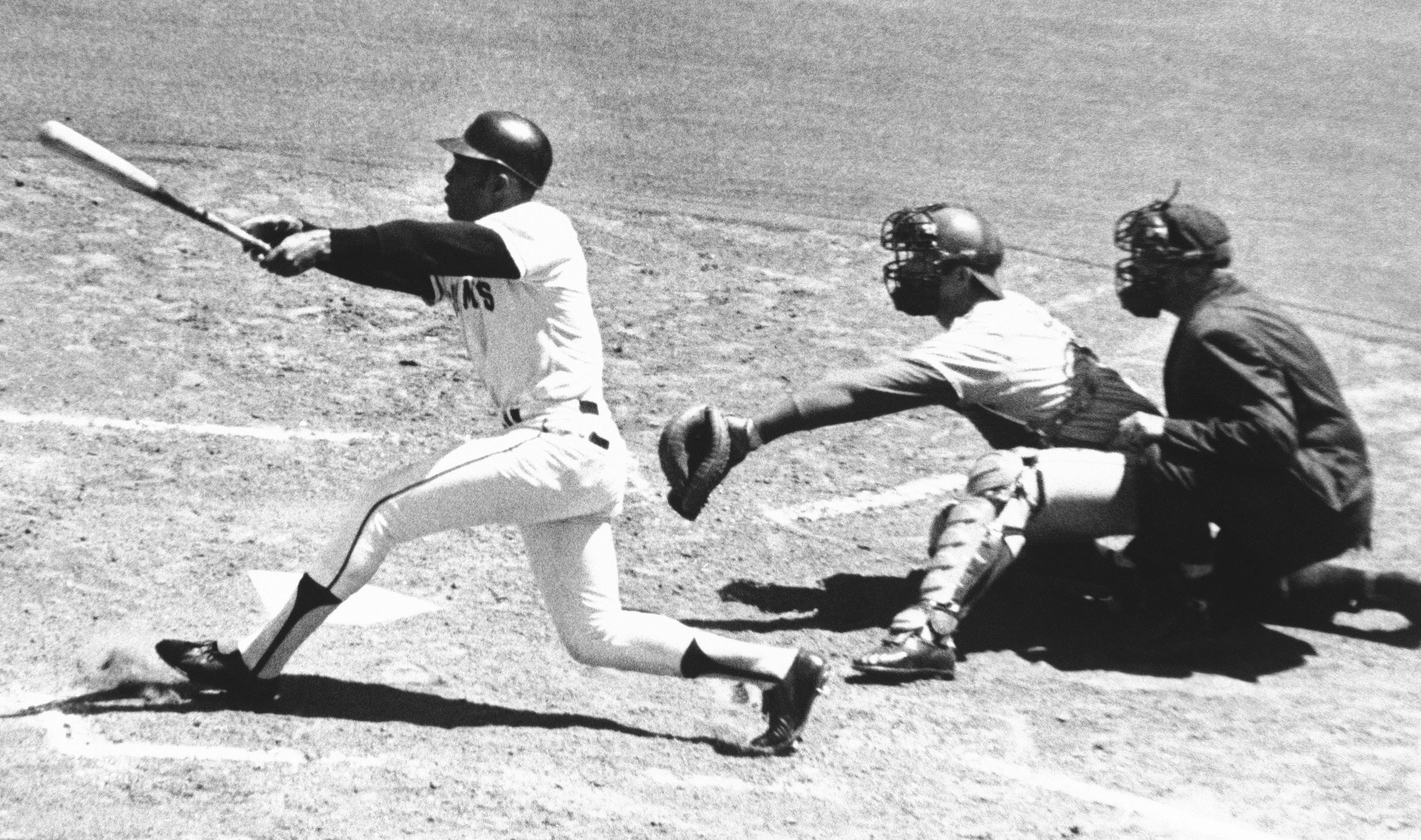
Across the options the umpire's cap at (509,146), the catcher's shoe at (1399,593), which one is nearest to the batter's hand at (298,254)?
the umpire's cap at (509,146)

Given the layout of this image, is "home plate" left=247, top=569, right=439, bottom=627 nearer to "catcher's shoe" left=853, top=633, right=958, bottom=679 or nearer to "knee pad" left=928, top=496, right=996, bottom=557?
"catcher's shoe" left=853, top=633, right=958, bottom=679

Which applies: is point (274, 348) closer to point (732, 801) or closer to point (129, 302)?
point (129, 302)

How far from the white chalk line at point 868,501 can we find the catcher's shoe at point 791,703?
1919 millimetres

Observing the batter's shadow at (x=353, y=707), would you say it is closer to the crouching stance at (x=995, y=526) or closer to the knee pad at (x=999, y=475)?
the crouching stance at (x=995, y=526)

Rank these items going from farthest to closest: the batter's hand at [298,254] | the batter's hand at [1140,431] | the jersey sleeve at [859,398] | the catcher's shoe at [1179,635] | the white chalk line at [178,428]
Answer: the white chalk line at [178,428]
the catcher's shoe at [1179,635]
the jersey sleeve at [859,398]
the batter's hand at [1140,431]
the batter's hand at [298,254]

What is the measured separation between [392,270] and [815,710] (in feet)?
6.14

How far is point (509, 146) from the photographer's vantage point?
5277mm

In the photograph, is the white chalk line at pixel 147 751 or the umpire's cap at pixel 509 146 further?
the umpire's cap at pixel 509 146

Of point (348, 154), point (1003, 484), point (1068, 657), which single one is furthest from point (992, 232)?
point (348, 154)

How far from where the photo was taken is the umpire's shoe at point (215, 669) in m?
5.17

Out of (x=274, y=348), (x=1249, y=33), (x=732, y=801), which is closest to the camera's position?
(x=732, y=801)

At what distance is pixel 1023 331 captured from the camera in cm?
612

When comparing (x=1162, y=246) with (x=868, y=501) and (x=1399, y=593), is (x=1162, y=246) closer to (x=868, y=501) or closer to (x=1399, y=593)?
(x=1399, y=593)

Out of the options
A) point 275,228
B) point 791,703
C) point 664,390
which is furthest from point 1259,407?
point 664,390
